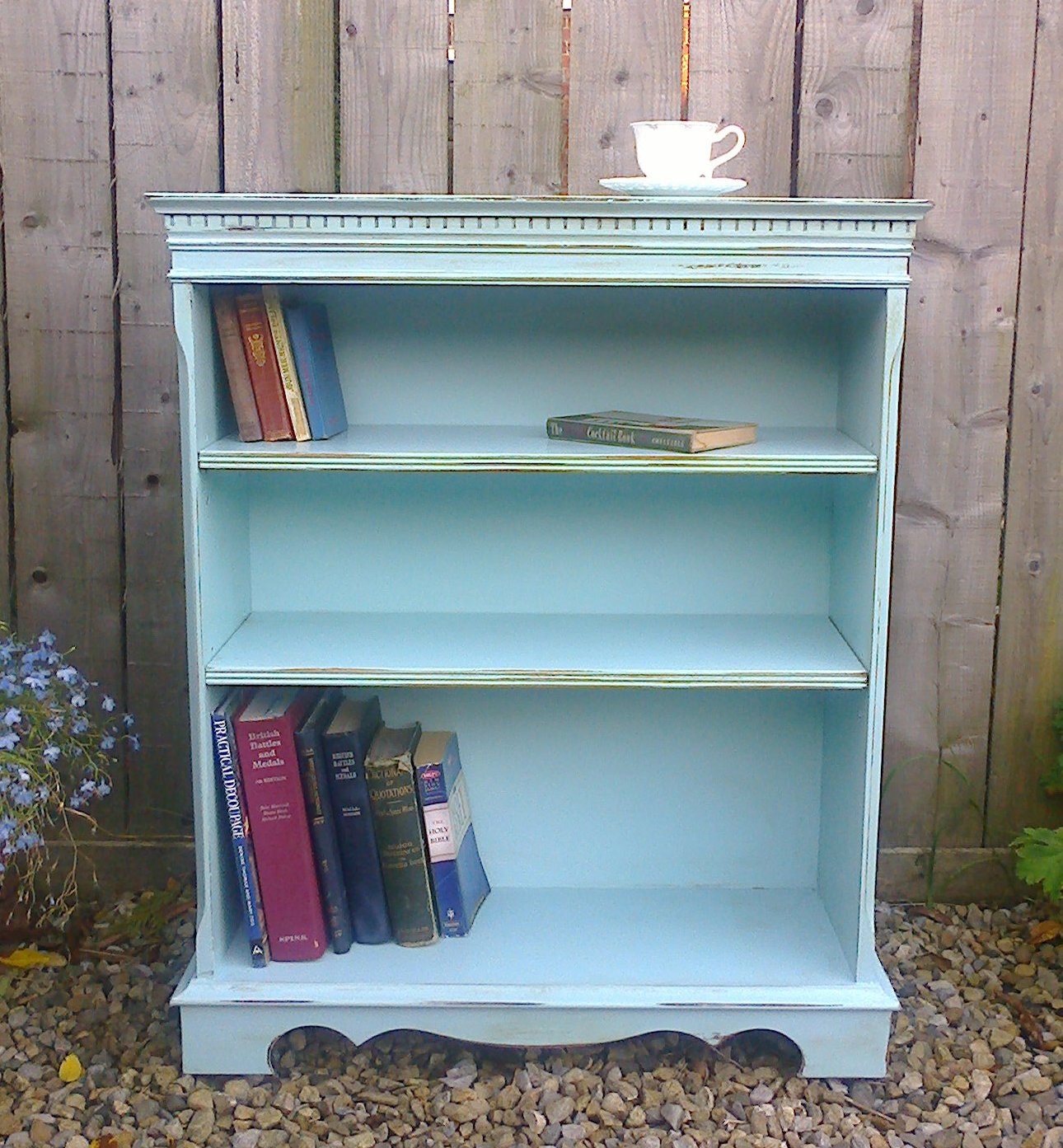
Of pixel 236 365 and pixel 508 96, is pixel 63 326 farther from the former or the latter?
pixel 508 96

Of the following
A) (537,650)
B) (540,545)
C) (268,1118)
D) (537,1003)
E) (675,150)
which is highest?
(675,150)

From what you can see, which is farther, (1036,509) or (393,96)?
(1036,509)

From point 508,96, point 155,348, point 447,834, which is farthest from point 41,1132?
point 508,96

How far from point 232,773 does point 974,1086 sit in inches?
44.3

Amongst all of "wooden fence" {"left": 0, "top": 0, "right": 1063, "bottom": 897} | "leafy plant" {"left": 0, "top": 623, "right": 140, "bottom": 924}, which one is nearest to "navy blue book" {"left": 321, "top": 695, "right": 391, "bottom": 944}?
"leafy plant" {"left": 0, "top": 623, "right": 140, "bottom": 924}

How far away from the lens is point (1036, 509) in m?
2.17

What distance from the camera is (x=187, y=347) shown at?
5.67 feet

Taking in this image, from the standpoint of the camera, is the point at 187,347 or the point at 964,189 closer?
the point at 187,347

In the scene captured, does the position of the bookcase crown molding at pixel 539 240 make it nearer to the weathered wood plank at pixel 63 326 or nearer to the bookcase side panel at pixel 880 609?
the bookcase side panel at pixel 880 609

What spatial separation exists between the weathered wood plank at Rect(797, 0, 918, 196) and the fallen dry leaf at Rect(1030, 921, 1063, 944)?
123 centimetres

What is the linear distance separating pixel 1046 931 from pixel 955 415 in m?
0.87

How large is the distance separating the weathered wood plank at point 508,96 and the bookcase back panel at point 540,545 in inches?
19.1

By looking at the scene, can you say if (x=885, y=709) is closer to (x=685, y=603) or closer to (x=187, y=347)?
(x=685, y=603)

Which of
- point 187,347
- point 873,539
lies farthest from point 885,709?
point 187,347
